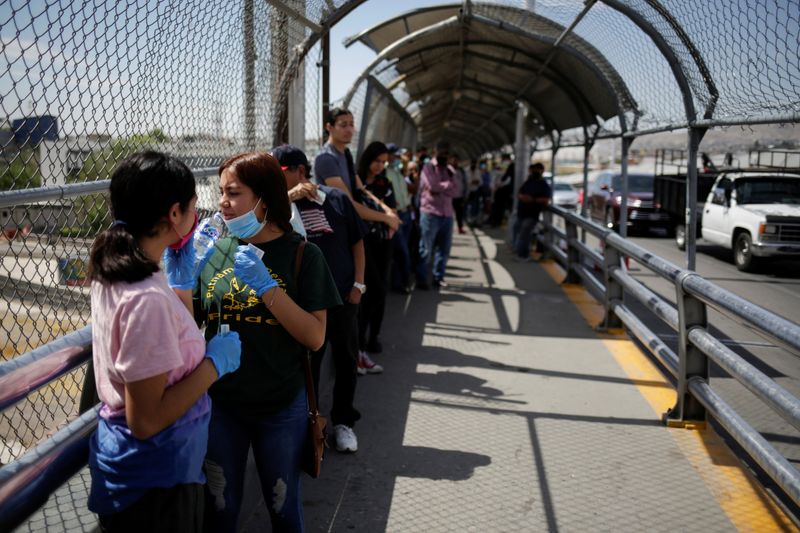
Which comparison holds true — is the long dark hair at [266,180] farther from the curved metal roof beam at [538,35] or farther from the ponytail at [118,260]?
the curved metal roof beam at [538,35]

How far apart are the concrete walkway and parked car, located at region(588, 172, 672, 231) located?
13.0 meters

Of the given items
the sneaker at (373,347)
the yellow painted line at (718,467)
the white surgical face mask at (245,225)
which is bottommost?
the yellow painted line at (718,467)

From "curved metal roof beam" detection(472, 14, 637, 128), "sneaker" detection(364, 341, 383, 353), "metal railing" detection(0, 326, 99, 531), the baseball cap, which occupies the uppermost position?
"curved metal roof beam" detection(472, 14, 637, 128)

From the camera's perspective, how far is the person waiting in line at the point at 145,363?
6.32 feet

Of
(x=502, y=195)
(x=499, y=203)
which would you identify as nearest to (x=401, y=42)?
(x=502, y=195)

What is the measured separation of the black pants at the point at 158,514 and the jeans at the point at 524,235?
438 inches

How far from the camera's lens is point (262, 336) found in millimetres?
2773

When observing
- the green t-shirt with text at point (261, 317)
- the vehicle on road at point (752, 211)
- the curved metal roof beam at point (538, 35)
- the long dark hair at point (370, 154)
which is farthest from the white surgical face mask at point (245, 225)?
the vehicle on road at point (752, 211)

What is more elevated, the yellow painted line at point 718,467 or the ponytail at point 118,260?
the ponytail at point 118,260

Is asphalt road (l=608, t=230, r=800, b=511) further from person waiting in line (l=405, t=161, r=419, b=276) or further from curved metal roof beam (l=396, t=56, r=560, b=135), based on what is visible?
curved metal roof beam (l=396, t=56, r=560, b=135)

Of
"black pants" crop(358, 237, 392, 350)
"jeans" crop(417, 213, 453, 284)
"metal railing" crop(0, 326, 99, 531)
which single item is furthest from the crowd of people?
"jeans" crop(417, 213, 453, 284)

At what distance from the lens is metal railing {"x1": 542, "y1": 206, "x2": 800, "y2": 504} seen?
3.38 m

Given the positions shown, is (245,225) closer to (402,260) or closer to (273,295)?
(273,295)

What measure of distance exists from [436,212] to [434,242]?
1.40 feet
